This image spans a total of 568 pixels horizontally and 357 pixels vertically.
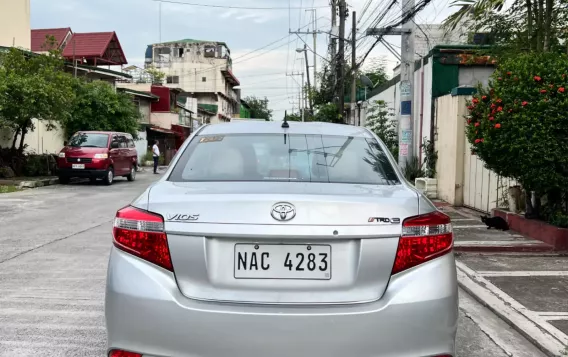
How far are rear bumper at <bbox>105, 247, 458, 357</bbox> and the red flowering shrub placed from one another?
16.6 feet

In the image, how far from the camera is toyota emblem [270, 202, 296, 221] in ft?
8.05

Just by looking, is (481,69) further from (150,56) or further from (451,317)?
(150,56)

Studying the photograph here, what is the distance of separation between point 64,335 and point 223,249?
232 centimetres

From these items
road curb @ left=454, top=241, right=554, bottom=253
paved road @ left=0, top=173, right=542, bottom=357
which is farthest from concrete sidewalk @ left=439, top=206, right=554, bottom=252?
→ paved road @ left=0, top=173, right=542, bottom=357

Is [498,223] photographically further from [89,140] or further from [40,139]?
[40,139]

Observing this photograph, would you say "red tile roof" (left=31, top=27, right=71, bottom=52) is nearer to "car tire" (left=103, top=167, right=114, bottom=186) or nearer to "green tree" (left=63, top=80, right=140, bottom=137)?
"green tree" (left=63, top=80, right=140, bottom=137)

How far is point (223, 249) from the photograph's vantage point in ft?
8.13

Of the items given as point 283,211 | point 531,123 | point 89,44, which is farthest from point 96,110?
point 283,211

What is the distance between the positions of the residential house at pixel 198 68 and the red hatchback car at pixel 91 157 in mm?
49506

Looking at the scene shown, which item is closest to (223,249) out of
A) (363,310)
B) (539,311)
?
(363,310)

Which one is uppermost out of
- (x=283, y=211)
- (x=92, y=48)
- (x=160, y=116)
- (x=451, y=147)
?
(x=92, y=48)

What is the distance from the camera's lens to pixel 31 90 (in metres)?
17.0

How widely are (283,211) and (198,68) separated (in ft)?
235

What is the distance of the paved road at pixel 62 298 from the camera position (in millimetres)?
3994
